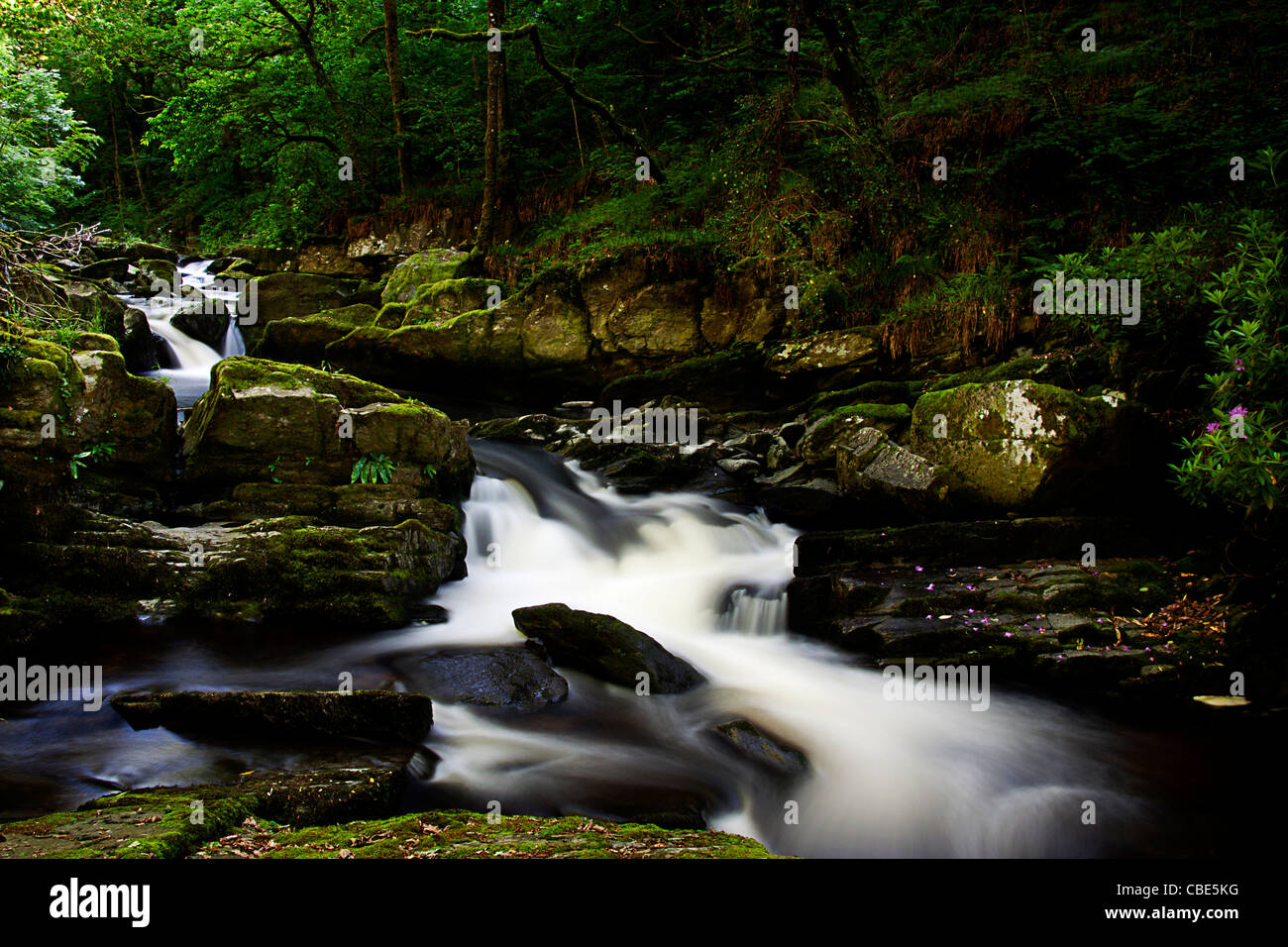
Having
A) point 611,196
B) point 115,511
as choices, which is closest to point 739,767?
point 115,511

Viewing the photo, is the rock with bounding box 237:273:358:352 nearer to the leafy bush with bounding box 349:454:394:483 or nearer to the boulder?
the leafy bush with bounding box 349:454:394:483

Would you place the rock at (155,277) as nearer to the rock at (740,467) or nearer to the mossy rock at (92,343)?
the mossy rock at (92,343)

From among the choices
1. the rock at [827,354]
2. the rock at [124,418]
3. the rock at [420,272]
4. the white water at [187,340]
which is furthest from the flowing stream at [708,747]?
the rock at [420,272]

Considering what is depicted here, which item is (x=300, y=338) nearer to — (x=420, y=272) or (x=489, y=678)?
→ (x=420, y=272)

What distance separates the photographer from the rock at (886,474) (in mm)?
7867

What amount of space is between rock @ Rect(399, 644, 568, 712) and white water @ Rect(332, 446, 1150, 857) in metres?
0.15

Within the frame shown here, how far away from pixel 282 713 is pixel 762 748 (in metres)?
3.18

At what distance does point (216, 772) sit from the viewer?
13.7ft

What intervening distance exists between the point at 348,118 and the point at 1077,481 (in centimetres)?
1944

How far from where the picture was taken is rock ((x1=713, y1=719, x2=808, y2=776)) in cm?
516

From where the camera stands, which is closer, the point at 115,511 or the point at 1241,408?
the point at 1241,408
